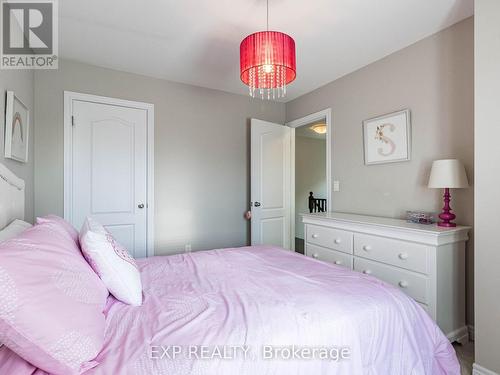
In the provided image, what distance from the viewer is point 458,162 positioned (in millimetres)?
1838

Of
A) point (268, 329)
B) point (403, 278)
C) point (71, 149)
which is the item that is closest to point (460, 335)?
point (403, 278)

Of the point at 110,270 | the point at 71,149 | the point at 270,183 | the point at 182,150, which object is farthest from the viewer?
the point at 270,183

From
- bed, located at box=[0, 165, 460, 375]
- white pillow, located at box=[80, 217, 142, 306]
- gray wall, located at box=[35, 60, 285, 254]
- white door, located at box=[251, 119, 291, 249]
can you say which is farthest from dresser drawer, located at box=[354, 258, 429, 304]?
gray wall, located at box=[35, 60, 285, 254]

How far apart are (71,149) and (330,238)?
8.92 feet

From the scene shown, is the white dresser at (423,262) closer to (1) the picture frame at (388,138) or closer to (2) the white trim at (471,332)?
(2) the white trim at (471,332)

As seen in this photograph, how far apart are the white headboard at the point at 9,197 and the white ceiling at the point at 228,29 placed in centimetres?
126

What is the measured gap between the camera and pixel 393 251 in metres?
1.92

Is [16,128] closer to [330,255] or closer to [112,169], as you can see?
[112,169]

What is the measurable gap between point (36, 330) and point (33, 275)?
145 millimetres

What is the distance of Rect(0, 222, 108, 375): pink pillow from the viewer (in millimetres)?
653

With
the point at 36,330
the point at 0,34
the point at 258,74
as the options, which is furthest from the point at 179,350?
the point at 0,34

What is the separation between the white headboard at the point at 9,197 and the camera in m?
1.45

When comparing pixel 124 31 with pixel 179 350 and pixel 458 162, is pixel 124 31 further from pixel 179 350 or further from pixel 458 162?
pixel 458 162

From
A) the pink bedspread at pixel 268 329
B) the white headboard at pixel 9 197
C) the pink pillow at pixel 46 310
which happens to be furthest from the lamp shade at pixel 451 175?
the white headboard at pixel 9 197
